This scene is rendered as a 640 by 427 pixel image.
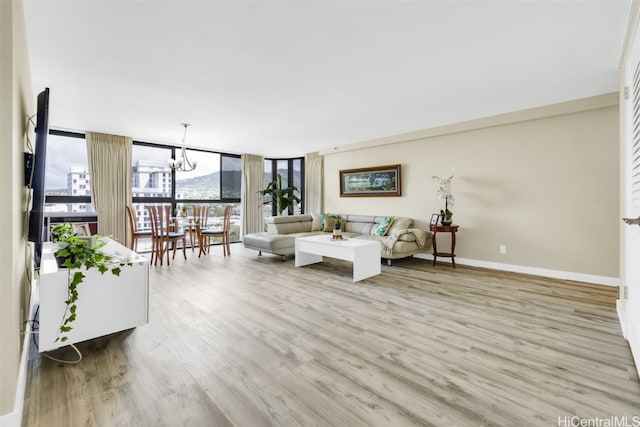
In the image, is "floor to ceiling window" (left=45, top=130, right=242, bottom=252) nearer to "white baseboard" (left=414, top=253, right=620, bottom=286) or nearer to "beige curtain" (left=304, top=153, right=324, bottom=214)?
"beige curtain" (left=304, top=153, right=324, bottom=214)

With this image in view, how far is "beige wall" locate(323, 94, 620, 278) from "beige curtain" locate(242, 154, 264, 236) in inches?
152

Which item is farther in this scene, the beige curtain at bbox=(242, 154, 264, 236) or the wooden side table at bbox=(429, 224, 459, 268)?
the beige curtain at bbox=(242, 154, 264, 236)

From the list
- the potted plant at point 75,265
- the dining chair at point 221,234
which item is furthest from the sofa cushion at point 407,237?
the potted plant at point 75,265

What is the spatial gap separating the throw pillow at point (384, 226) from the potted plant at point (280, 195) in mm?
2678

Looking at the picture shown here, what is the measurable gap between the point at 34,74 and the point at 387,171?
16.8ft

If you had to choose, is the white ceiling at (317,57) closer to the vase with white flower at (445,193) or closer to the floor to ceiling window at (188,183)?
the vase with white flower at (445,193)

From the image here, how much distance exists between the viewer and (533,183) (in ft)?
13.4

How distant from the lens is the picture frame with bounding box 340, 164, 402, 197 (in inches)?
223

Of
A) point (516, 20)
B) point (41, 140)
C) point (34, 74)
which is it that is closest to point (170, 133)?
point (34, 74)

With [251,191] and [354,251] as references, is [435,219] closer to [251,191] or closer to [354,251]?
[354,251]

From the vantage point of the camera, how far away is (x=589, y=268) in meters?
3.70

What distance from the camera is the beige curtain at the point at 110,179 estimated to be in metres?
5.20

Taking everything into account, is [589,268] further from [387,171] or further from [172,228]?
[172,228]

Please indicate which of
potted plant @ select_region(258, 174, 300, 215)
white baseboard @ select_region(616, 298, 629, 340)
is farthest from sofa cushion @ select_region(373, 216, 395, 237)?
white baseboard @ select_region(616, 298, 629, 340)
